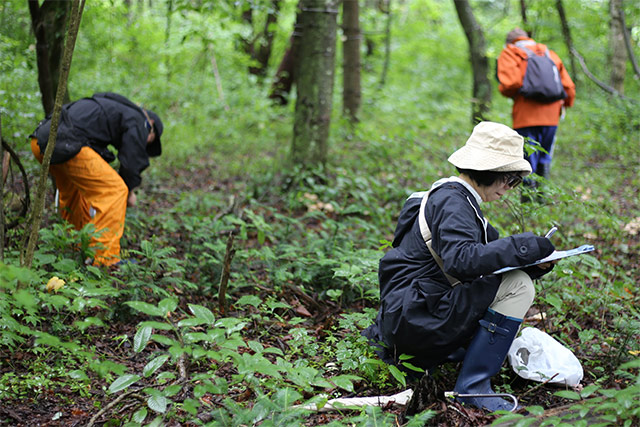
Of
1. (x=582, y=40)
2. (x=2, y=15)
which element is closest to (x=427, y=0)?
(x=582, y=40)

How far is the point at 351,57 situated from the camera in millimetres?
10344

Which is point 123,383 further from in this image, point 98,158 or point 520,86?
point 520,86

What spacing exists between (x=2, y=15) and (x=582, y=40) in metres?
14.9

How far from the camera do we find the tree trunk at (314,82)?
6535mm

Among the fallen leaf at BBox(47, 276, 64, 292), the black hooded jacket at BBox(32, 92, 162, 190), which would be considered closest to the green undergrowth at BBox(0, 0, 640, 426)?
the fallen leaf at BBox(47, 276, 64, 292)

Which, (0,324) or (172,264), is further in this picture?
(172,264)

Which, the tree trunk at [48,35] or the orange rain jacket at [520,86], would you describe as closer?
the tree trunk at [48,35]

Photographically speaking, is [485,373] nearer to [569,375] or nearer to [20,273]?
[569,375]

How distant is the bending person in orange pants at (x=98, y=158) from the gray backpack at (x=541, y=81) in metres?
3.83

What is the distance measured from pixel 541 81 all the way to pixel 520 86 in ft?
0.69

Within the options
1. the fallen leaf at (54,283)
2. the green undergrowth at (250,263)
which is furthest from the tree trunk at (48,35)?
the fallen leaf at (54,283)

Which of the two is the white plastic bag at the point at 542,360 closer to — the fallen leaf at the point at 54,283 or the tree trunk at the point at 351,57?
the fallen leaf at the point at 54,283

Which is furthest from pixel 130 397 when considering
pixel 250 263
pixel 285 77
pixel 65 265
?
pixel 285 77

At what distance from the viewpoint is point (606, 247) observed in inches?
208
